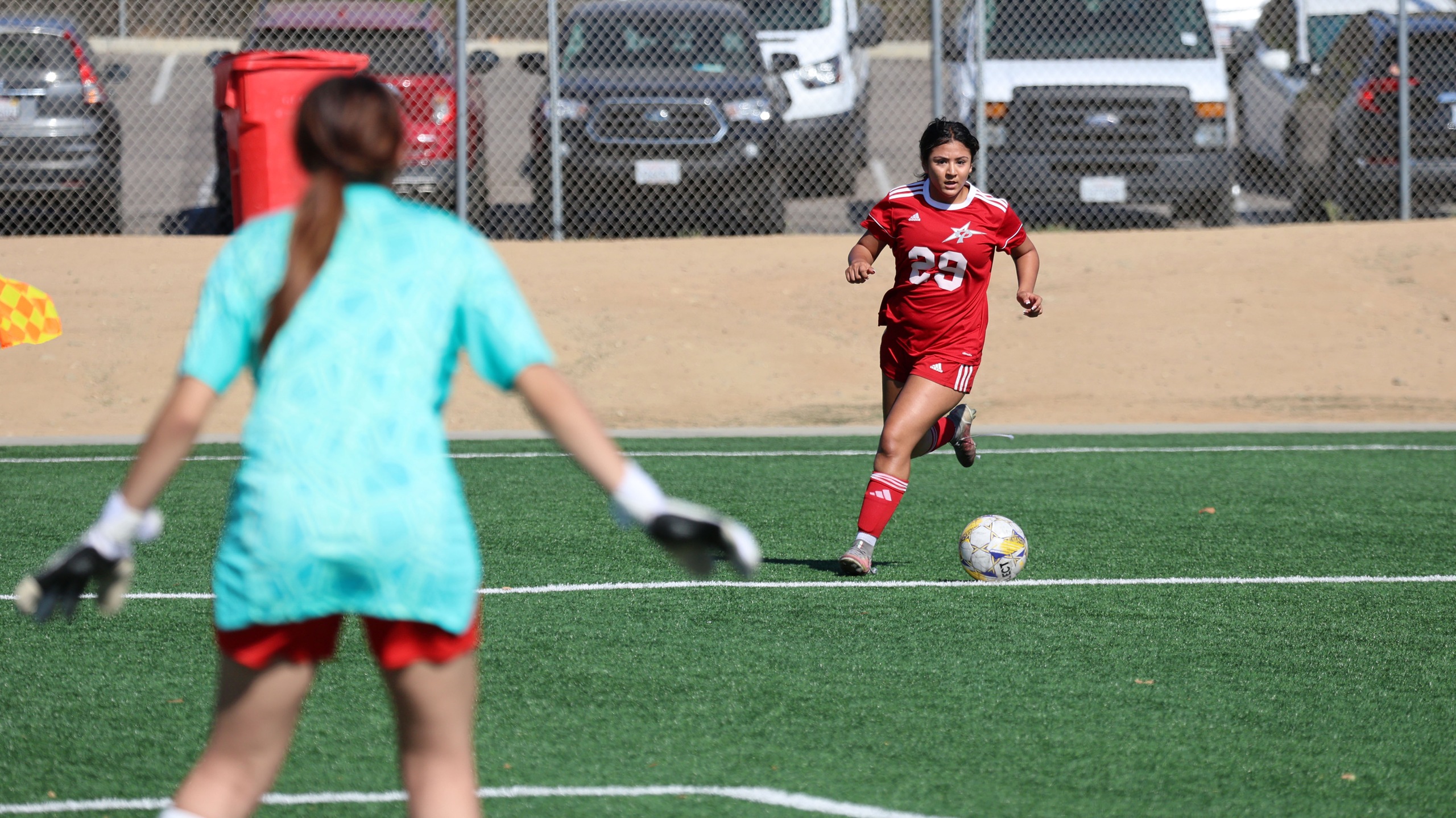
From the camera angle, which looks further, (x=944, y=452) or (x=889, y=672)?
(x=944, y=452)

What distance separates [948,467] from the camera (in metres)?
10.4

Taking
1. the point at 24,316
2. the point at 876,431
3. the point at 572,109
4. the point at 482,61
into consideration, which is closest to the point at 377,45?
the point at 482,61

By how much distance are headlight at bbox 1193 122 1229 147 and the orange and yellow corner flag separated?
33.5 ft

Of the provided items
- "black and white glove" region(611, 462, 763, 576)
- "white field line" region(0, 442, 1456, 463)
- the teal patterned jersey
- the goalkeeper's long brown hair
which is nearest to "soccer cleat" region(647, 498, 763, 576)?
"black and white glove" region(611, 462, 763, 576)

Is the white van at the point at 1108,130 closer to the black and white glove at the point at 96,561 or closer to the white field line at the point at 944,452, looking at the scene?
the white field line at the point at 944,452

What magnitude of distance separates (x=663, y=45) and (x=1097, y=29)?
4.16 meters

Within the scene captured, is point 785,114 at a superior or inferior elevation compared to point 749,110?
inferior

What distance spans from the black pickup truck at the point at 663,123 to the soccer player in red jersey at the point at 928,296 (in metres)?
8.29

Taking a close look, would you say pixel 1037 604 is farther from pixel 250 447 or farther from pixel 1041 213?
pixel 1041 213

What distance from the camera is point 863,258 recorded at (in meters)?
6.97

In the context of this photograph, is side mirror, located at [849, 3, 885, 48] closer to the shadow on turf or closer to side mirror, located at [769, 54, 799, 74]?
side mirror, located at [769, 54, 799, 74]

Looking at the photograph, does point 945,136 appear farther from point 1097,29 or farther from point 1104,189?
point 1097,29

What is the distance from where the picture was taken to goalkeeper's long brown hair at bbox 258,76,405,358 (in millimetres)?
2707

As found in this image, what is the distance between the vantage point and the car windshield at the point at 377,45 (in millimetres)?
15539
